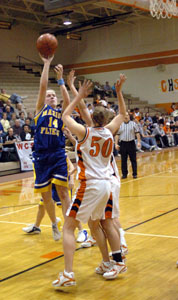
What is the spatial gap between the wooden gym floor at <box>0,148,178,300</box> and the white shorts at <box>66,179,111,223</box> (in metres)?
0.61

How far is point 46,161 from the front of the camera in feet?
15.5

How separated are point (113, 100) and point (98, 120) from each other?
2028 centimetres

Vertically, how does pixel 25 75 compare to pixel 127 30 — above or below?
below

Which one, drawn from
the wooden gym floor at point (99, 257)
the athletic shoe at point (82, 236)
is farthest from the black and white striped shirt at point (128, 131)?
the athletic shoe at point (82, 236)

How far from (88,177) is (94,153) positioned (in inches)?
8.2

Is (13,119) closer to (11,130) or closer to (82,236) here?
(11,130)

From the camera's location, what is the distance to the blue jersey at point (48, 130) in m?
4.66

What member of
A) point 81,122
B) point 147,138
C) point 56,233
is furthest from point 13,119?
point 56,233

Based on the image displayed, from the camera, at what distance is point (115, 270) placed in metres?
3.79

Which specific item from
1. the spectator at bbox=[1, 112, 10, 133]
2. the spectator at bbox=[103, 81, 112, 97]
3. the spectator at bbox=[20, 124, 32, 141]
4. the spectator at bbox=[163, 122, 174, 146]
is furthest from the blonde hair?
the spectator at bbox=[103, 81, 112, 97]

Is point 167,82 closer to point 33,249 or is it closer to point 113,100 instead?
point 113,100

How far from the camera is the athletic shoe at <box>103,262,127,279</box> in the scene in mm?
3760

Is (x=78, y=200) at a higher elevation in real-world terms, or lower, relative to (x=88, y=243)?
higher

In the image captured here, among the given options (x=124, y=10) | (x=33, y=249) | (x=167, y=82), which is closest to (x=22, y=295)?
(x=33, y=249)
